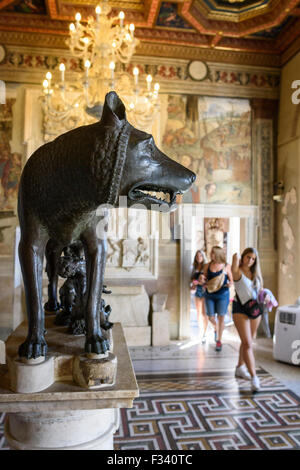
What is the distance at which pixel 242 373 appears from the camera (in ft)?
16.6

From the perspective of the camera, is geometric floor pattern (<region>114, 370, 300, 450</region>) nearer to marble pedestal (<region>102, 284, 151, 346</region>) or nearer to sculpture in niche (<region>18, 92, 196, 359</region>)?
marble pedestal (<region>102, 284, 151, 346</region>)

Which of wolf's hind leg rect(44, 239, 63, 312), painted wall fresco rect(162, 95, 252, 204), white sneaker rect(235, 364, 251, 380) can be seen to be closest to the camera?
wolf's hind leg rect(44, 239, 63, 312)

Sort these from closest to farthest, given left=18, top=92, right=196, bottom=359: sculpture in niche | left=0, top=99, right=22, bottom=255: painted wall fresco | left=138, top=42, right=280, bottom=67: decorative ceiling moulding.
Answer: left=18, top=92, right=196, bottom=359: sculpture in niche
left=0, top=99, right=22, bottom=255: painted wall fresco
left=138, top=42, right=280, bottom=67: decorative ceiling moulding

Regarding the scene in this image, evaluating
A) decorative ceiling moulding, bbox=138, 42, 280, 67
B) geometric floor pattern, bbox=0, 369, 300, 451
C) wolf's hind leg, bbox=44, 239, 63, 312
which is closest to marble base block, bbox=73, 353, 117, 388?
wolf's hind leg, bbox=44, 239, 63, 312

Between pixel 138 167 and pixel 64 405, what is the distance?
0.93 metres

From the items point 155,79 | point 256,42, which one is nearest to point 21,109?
point 155,79

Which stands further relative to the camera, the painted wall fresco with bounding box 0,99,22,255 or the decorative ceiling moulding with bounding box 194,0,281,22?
the painted wall fresco with bounding box 0,99,22,255

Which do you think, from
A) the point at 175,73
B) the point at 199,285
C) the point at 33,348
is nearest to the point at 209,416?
the point at 33,348

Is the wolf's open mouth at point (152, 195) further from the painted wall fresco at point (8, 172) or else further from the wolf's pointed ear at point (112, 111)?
the painted wall fresco at point (8, 172)

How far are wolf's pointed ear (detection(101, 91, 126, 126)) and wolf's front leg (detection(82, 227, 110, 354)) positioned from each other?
453 millimetres

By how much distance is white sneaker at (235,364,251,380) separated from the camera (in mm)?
5051

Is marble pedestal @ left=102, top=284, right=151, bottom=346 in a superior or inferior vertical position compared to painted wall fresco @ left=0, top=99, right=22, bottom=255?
inferior

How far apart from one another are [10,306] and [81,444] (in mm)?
6024

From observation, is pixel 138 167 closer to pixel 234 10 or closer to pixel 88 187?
pixel 88 187
